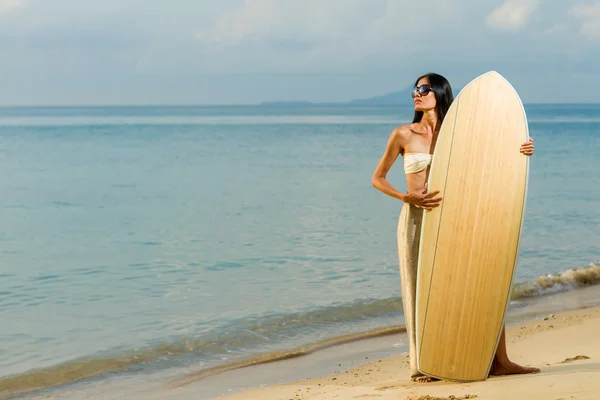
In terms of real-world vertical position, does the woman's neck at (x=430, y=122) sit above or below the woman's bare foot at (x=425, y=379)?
above

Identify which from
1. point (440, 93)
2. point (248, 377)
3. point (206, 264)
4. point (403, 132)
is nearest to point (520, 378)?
point (403, 132)

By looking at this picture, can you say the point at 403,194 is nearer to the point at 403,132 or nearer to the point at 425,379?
the point at 403,132

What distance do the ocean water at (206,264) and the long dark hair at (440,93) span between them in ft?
10.1

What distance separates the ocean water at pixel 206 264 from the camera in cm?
723

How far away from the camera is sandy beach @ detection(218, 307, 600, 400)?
4055 millimetres

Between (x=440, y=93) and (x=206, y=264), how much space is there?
262 inches

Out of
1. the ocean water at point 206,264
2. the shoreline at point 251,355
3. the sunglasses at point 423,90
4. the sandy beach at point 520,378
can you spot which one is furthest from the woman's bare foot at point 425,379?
the ocean water at point 206,264

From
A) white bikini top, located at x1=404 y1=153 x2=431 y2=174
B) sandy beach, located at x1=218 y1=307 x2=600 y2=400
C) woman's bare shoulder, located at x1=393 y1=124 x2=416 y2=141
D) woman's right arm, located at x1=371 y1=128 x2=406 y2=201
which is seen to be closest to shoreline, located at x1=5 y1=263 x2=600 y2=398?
sandy beach, located at x1=218 y1=307 x2=600 y2=400

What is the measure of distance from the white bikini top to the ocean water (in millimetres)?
2876

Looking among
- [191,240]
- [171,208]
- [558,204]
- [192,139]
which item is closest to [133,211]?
[171,208]

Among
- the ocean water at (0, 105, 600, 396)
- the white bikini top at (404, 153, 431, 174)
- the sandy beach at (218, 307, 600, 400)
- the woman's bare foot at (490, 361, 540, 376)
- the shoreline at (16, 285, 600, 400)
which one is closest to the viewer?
the sandy beach at (218, 307, 600, 400)

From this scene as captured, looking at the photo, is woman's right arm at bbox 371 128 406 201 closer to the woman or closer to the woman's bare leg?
the woman

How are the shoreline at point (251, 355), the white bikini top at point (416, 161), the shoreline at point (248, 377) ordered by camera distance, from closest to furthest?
the white bikini top at point (416, 161)
the shoreline at point (248, 377)
the shoreline at point (251, 355)

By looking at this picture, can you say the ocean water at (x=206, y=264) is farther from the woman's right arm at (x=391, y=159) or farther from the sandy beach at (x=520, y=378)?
the woman's right arm at (x=391, y=159)
